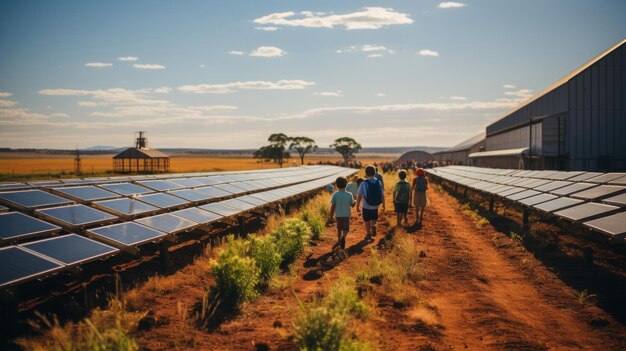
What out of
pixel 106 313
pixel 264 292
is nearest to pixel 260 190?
pixel 264 292

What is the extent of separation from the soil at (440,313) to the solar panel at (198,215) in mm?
2291

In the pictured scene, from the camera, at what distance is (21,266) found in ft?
19.3

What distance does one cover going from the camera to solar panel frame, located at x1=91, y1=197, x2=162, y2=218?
9.83 m

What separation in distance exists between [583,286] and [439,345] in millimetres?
4792

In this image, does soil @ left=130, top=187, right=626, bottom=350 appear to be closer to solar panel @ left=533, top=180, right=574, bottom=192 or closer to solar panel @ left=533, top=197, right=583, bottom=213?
solar panel @ left=533, top=197, right=583, bottom=213

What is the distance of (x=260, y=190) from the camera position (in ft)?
63.8

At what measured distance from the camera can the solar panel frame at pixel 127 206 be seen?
32.2 ft

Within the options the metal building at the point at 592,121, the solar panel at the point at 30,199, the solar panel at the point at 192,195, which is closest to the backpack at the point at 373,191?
the solar panel at the point at 192,195

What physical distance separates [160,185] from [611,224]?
515 inches

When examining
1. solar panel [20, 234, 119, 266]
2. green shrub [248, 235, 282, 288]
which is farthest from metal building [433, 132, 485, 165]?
solar panel [20, 234, 119, 266]

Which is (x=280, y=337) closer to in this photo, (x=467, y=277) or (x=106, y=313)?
(x=106, y=313)

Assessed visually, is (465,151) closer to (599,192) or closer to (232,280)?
(599,192)

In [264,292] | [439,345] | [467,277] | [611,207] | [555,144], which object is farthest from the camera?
[555,144]

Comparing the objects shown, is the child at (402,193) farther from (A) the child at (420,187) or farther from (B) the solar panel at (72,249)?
(B) the solar panel at (72,249)
